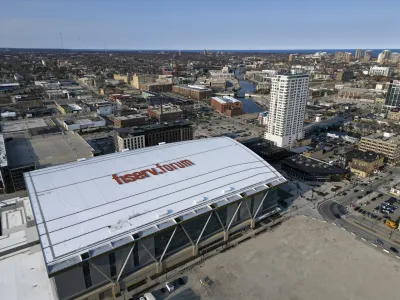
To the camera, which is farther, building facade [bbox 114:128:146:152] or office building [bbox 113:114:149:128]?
office building [bbox 113:114:149:128]

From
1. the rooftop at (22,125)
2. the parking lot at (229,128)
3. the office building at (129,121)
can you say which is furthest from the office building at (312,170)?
the rooftop at (22,125)

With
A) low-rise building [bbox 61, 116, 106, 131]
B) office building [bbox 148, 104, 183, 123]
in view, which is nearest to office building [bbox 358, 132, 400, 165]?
office building [bbox 148, 104, 183, 123]

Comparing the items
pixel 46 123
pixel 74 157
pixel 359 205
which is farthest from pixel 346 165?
pixel 46 123

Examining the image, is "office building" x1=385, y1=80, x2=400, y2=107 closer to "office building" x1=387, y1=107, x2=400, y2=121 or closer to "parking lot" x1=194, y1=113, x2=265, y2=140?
"office building" x1=387, y1=107, x2=400, y2=121

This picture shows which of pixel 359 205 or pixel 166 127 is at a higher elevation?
pixel 166 127

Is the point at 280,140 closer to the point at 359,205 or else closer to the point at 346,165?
the point at 346,165

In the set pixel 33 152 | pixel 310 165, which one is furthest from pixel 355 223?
pixel 33 152

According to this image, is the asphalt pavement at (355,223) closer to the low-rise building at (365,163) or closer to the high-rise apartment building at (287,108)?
the low-rise building at (365,163)

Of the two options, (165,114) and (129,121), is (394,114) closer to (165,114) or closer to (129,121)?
(165,114)
